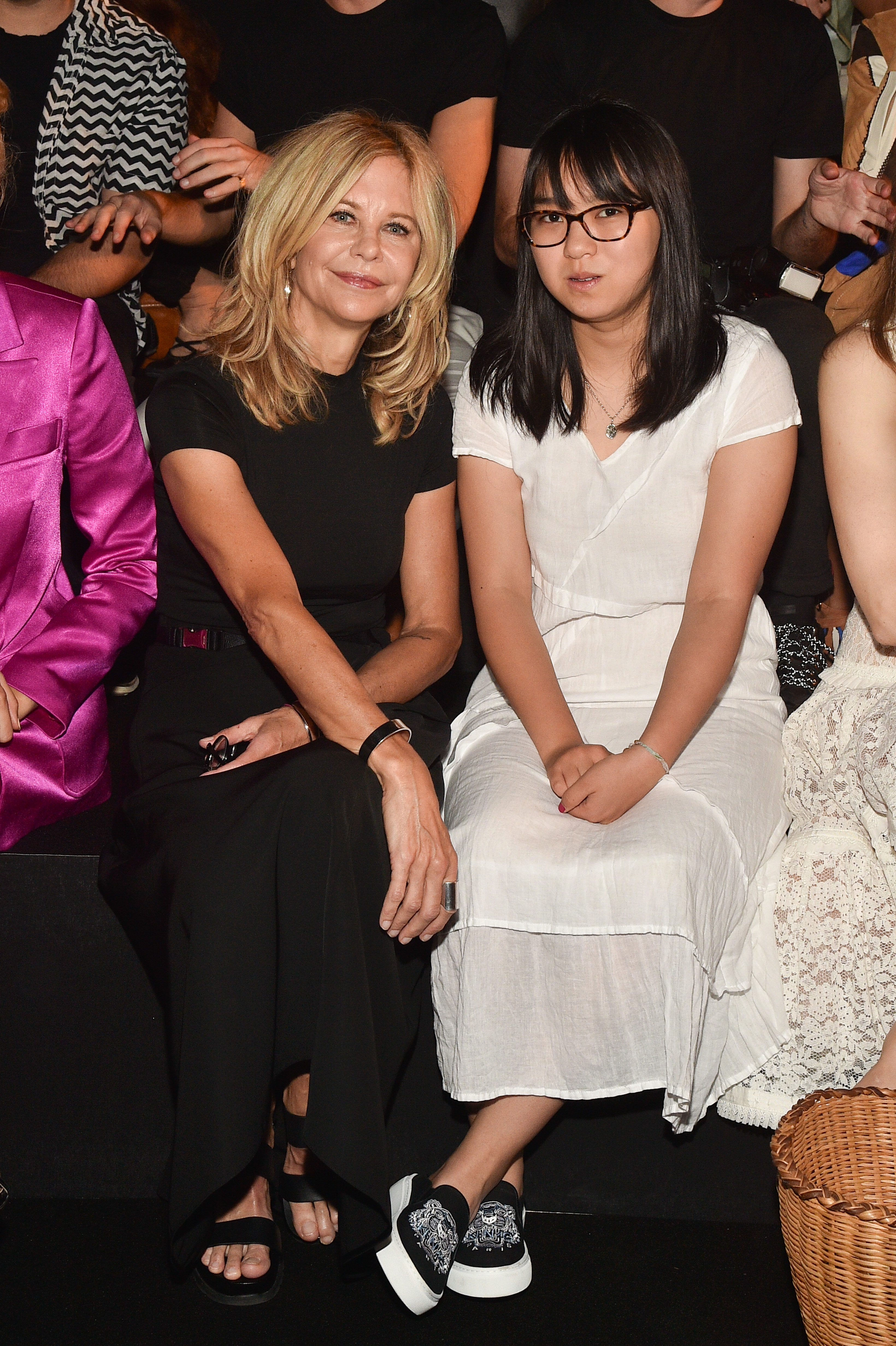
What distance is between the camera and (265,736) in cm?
202

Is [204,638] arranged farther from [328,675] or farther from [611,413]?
[611,413]

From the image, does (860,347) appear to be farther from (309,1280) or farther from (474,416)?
(309,1280)

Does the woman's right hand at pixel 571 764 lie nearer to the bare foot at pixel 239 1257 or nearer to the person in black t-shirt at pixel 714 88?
the bare foot at pixel 239 1257

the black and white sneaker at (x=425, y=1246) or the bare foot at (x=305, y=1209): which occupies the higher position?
the black and white sneaker at (x=425, y=1246)

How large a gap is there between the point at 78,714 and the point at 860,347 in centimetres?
136

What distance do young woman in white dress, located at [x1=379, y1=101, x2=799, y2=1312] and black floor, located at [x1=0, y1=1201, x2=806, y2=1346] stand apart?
0.07 meters

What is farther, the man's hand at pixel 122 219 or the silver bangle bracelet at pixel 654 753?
the man's hand at pixel 122 219

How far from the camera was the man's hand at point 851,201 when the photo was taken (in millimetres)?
2631

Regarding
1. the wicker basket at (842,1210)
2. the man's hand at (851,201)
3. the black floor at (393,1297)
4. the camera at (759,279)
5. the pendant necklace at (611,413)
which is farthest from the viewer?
the camera at (759,279)

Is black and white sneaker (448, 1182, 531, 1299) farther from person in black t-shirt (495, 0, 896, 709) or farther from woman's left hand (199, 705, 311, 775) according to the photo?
person in black t-shirt (495, 0, 896, 709)

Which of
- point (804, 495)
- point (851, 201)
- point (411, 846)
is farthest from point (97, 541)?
point (851, 201)

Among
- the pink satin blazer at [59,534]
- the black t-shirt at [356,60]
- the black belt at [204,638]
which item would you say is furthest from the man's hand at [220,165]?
the black belt at [204,638]

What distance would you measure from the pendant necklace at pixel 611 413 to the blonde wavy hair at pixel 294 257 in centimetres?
30

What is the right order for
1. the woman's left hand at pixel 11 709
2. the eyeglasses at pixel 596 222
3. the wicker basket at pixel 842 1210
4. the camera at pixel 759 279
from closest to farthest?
1. the wicker basket at pixel 842 1210
2. the woman's left hand at pixel 11 709
3. the eyeglasses at pixel 596 222
4. the camera at pixel 759 279
